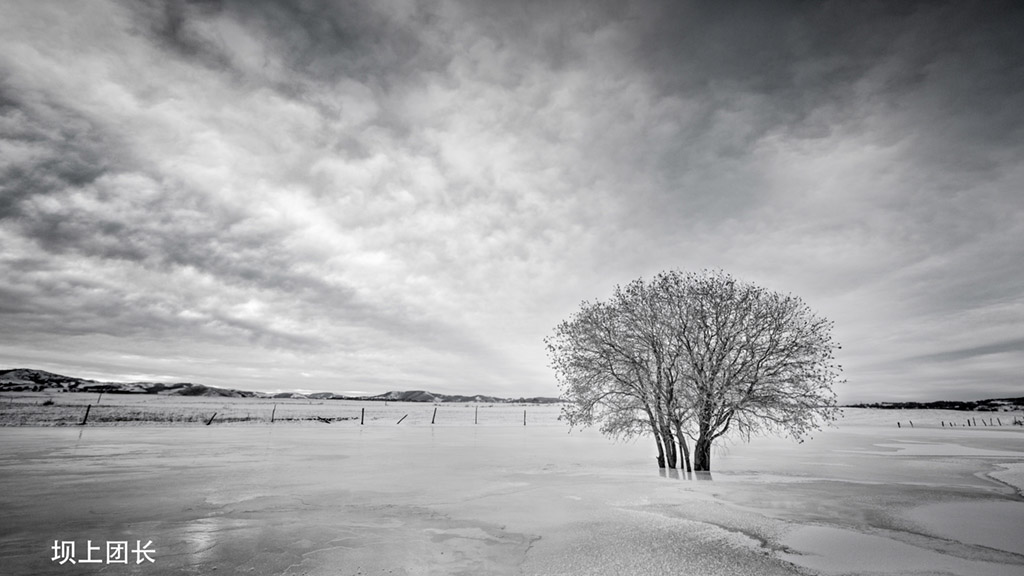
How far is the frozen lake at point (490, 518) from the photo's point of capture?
25.8ft

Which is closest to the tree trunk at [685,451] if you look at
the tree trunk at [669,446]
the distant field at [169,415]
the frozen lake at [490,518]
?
the tree trunk at [669,446]

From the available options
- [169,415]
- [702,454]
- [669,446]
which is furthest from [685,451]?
[169,415]

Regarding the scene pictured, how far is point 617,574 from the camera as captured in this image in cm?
733

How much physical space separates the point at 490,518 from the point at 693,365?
547 inches

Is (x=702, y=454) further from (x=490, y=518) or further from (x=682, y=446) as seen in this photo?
(x=490, y=518)

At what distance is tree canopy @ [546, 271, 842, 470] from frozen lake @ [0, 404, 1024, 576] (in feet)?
8.81

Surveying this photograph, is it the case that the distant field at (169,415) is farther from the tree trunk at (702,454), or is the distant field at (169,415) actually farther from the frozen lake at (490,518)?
the tree trunk at (702,454)

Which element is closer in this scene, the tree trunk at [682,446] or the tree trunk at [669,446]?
the tree trunk at [682,446]

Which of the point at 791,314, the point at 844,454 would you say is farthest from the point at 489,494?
the point at 844,454

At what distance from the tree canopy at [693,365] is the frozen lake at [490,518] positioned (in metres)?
2.69

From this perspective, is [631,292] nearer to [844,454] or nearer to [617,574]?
[617,574]

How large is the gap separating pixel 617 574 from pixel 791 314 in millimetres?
17797

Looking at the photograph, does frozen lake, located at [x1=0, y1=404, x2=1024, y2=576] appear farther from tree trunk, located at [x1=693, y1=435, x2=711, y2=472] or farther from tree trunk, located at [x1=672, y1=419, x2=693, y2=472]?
tree trunk, located at [x1=672, y1=419, x2=693, y2=472]

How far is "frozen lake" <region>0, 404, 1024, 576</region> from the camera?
7.85 meters
